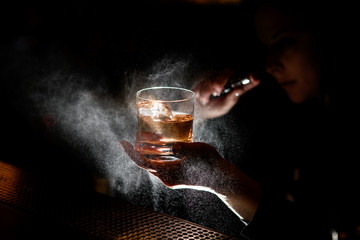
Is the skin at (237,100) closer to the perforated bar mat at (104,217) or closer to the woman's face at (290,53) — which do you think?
the woman's face at (290,53)

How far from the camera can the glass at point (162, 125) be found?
131cm

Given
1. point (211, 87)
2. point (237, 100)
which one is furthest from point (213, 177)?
point (237, 100)

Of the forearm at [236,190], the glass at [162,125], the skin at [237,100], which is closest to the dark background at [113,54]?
the skin at [237,100]

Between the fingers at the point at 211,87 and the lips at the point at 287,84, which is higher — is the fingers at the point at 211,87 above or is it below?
below

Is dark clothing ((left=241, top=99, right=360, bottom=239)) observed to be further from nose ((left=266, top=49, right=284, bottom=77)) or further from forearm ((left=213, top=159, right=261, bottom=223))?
nose ((left=266, top=49, right=284, bottom=77))

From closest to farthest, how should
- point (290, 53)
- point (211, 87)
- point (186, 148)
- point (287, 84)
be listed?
point (186, 148) < point (211, 87) < point (290, 53) < point (287, 84)

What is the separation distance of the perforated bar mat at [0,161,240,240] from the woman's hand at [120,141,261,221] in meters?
0.21

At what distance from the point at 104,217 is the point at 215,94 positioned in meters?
1.15

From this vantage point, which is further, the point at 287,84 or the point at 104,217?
the point at 287,84

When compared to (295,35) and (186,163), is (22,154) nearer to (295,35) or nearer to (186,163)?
(186,163)

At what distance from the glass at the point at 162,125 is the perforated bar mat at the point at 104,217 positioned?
0.29 meters

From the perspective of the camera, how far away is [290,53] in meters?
2.57

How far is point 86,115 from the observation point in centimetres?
240

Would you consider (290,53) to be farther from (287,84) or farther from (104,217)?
(104,217)
